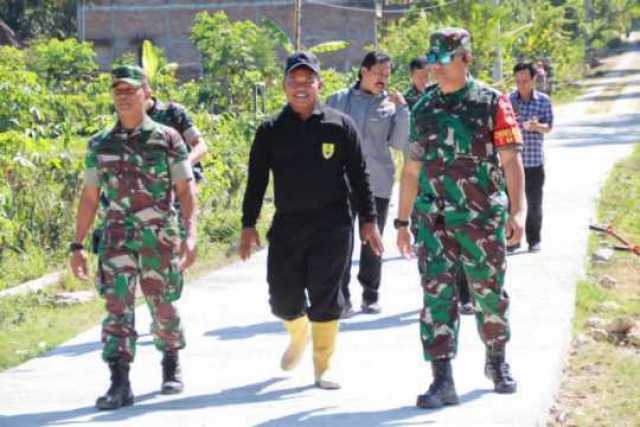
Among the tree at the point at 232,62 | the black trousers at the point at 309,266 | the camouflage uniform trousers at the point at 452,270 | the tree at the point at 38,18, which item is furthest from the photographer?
the tree at the point at 38,18

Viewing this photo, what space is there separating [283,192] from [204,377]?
1287mm

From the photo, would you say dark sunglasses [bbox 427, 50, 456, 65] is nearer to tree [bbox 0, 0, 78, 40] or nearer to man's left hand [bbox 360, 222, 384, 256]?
man's left hand [bbox 360, 222, 384, 256]

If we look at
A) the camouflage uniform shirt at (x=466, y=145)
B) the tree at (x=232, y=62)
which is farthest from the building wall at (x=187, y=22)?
the camouflage uniform shirt at (x=466, y=145)

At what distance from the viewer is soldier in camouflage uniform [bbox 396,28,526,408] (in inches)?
277

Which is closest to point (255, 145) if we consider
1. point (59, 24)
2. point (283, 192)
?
point (283, 192)

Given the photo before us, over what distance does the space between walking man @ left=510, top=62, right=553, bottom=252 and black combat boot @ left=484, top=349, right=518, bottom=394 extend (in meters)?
5.28

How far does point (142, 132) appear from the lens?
7281 millimetres

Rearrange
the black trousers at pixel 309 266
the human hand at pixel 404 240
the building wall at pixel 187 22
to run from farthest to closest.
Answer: the building wall at pixel 187 22, the black trousers at pixel 309 266, the human hand at pixel 404 240

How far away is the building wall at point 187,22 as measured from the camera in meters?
47.1

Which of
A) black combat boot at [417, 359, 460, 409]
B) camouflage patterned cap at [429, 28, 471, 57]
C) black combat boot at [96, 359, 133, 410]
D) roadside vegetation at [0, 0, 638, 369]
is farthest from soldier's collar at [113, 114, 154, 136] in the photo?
roadside vegetation at [0, 0, 638, 369]

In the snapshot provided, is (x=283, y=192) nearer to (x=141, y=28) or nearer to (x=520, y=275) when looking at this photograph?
(x=520, y=275)

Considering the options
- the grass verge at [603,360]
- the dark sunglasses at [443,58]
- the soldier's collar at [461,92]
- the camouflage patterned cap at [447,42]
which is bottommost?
the grass verge at [603,360]

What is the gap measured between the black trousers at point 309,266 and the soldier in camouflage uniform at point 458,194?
57 centimetres

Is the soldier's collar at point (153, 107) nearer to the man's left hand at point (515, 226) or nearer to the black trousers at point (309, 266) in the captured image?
the black trousers at point (309, 266)
